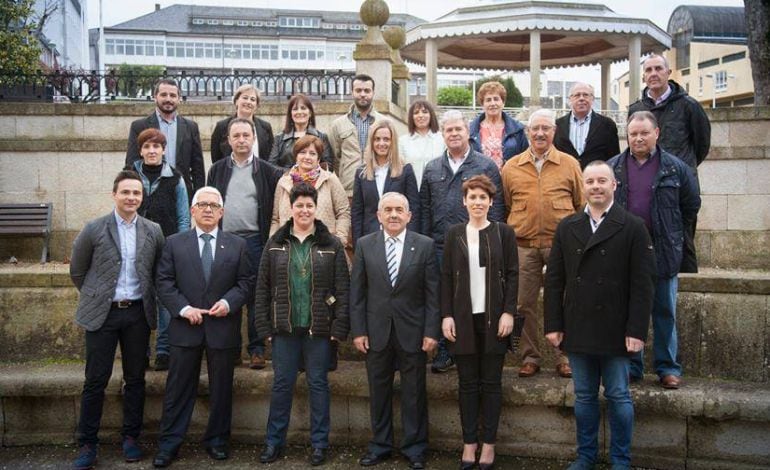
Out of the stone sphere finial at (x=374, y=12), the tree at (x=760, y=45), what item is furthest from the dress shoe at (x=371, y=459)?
the tree at (x=760, y=45)

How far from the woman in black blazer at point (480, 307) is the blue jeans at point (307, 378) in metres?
0.99

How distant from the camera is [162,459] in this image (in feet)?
18.4

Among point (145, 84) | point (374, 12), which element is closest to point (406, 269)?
point (374, 12)

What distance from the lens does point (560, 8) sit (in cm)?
1977

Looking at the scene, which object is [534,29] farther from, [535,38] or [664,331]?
[664,331]

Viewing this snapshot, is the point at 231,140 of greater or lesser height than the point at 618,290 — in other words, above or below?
above

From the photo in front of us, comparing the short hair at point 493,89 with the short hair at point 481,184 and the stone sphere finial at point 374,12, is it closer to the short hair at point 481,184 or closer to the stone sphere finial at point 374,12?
the short hair at point 481,184

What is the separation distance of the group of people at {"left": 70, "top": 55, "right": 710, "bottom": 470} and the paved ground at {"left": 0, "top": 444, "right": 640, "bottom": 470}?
113 millimetres

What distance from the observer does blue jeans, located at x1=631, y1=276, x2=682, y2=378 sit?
550cm

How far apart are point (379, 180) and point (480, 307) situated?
1436 mm

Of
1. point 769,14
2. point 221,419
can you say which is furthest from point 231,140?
point 769,14

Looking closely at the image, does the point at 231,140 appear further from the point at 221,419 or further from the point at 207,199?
the point at 221,419

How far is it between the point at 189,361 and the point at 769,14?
36.4ft

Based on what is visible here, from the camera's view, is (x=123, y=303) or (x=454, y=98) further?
(x=454, y=98)
